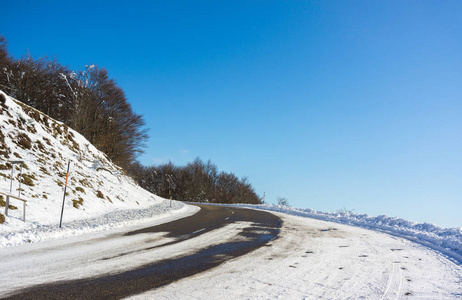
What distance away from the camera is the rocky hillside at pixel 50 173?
42.0 ft

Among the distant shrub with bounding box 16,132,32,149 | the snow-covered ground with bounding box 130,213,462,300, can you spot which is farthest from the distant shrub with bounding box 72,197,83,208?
the snow-covered ground with bounding box 130,213,462,300

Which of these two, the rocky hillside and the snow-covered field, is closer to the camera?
the snow-covered field

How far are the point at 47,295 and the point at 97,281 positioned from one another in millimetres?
824

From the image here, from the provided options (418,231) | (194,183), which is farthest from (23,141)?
(194,183)

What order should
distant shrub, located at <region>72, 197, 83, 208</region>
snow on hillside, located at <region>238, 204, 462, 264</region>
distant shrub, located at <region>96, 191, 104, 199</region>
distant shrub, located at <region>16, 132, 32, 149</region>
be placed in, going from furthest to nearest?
distant shrub, located at <region>96, 191, 104, 199</region> → distant shrub, located at <region>16, 132, 32, 149</region> → distant shrub, located at <region>72, 197, 83, 208</region> → snow on hillside, located at <region>238, 204, 462, 264</region>

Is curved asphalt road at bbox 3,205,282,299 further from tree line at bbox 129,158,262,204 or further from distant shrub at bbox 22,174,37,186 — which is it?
tree line at bbox 129,158,262,204

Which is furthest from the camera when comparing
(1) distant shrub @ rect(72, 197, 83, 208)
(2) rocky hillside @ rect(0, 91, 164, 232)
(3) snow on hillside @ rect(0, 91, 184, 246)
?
(1) distant shrub @ rect(72, 197, 83, 208)

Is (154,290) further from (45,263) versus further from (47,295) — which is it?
(45,263)

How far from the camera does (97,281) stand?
513cm

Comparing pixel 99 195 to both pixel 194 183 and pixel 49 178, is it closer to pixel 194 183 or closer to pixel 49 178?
pixel 49 178

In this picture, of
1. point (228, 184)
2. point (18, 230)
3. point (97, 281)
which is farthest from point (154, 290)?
point (228, 184)

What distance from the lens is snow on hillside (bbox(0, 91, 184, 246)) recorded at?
38.4 ft

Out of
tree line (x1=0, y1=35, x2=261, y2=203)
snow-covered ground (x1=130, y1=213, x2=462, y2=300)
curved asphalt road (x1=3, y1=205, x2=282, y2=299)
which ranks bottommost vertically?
curved asphalt road (x1=3, y1=205, x2=282, y2=299)

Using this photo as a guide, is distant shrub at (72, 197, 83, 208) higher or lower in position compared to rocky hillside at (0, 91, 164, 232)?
lower
